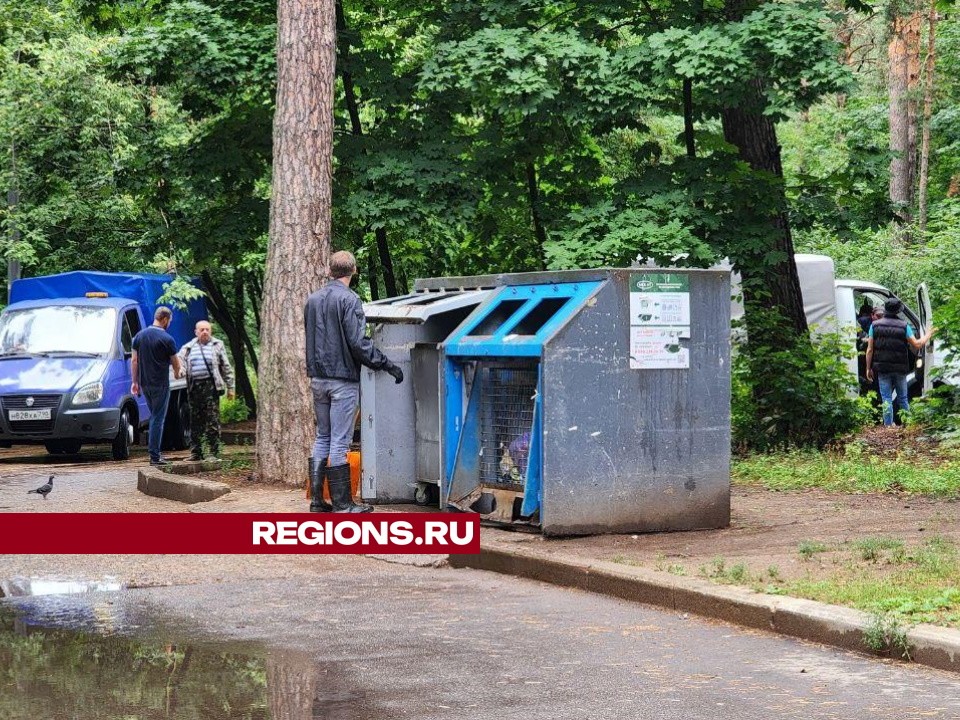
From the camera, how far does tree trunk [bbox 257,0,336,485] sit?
13.4 m

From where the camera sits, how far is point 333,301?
10422mm

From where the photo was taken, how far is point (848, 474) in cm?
1284

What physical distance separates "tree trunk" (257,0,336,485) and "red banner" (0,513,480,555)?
2.00m

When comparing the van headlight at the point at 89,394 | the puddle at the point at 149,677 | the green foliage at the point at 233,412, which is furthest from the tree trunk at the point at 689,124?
the green foliage at the point at 233,412

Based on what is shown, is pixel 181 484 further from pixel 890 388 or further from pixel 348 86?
pixel 890 388

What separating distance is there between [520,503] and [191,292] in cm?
1416

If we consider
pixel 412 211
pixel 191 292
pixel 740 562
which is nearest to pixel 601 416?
pixel 740 562

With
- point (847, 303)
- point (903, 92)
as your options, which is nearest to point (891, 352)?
point (847, 303)

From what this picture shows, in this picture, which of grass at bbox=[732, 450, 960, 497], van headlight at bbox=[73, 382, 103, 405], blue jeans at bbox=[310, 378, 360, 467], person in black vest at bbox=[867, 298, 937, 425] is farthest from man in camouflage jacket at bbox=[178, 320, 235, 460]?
person in black vest at bbox=[867, 298, 937, 425]

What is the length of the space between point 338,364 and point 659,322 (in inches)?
95.2

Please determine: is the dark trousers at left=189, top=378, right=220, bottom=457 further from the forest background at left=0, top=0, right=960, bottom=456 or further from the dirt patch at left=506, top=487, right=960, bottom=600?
the dirt patch at left=506, top=487, right=960, bottom=600

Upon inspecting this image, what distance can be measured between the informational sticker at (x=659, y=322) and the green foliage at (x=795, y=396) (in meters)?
5.94

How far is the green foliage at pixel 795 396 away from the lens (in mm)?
15422

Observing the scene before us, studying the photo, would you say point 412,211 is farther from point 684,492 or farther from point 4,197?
point 4,197
